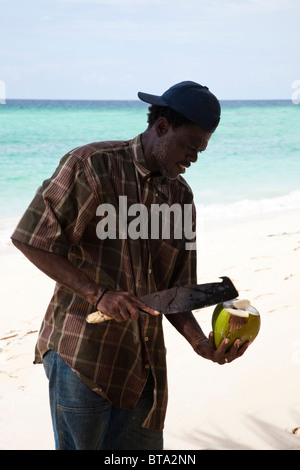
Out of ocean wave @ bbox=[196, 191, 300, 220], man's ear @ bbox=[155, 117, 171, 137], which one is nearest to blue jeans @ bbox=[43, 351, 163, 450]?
man's ear @ bbox=[155, 117, 171, 137]

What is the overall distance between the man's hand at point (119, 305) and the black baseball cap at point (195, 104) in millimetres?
585

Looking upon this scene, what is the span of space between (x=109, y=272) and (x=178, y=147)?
0.45 meters

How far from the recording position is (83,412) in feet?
6.66

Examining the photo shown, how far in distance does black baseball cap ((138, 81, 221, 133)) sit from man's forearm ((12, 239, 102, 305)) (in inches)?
23.1

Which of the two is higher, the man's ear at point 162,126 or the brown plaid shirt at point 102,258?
the man's ear at point 162,126

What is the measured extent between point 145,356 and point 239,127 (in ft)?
120

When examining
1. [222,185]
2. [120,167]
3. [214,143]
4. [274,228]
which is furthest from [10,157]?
[120,167]

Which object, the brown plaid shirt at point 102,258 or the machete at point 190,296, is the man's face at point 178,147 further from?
the machete at point 190,296

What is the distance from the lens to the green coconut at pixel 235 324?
2221 mm

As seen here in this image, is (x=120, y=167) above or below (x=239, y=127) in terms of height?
above

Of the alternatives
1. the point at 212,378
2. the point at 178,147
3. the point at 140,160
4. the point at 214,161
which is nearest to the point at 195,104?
the point at 178,147

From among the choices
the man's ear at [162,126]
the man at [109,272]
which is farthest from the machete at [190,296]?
the man's ear at [162,126]

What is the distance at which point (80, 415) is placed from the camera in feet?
6.66

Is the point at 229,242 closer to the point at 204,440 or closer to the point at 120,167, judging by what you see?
the point at 204,440
